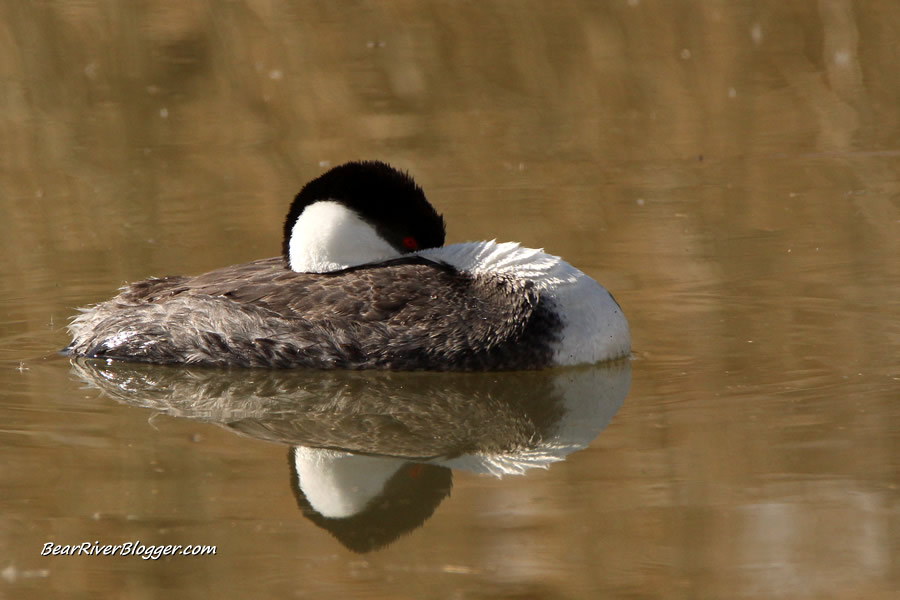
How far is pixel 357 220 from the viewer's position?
805 centimetres

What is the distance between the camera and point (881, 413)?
6844 millimetres

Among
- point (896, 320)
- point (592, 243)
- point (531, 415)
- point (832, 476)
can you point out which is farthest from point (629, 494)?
point (592, 243)

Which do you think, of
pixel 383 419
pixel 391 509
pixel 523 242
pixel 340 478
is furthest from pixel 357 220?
pixel 523 242

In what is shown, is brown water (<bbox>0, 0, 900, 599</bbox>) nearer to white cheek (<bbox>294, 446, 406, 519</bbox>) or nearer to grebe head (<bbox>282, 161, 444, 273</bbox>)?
white cheek (<bbox>294, 446, 406, 519</bbox>)

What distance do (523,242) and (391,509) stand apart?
527 cm

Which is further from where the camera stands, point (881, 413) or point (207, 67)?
point (207, 67)

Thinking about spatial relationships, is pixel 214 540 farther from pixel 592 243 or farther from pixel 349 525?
pixel 592 243

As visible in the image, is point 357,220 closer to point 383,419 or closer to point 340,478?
point 383,419

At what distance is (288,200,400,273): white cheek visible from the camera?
8.02 meters

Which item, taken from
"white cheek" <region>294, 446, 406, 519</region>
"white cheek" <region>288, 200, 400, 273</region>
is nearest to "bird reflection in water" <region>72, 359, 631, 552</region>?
"white cheek" <region>294, 446, 406, 519</region>

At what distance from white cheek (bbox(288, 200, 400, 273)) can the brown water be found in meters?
0.78

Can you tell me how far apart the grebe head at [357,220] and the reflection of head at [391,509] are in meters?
1.92

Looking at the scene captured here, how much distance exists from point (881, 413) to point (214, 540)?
333 cm

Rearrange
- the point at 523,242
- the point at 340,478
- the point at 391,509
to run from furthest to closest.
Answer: the point at 523,242
the point at 340,478
the point at 391,509
